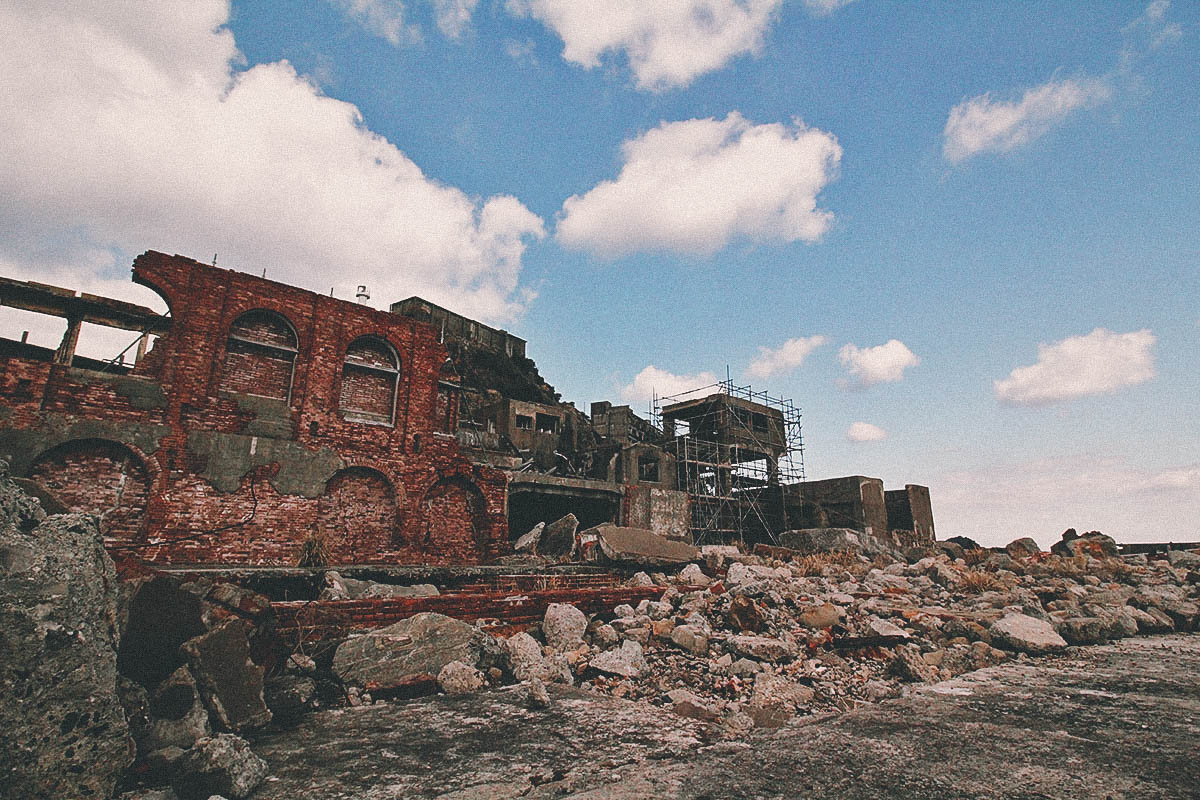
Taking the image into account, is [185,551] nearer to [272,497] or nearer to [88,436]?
[272,497]

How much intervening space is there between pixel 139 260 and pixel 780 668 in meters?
13.6

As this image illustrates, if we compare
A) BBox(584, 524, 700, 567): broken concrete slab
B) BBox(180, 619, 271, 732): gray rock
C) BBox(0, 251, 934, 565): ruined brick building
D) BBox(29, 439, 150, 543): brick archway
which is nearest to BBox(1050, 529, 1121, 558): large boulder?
BBox(584, 524, 700, 567): broken concrete slab

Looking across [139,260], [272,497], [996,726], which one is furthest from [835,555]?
[139,260]

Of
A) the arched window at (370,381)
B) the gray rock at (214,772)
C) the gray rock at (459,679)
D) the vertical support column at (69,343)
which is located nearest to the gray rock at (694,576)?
the gray rock at (459,679)

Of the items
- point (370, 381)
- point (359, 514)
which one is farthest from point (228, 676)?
point (370, 381)

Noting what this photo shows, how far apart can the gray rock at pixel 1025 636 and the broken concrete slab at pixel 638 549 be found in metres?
5.84

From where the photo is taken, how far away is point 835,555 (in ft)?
45.3

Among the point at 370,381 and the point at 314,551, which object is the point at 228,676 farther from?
the point at 370,381

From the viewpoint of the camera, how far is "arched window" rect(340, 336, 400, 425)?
14.0 metres

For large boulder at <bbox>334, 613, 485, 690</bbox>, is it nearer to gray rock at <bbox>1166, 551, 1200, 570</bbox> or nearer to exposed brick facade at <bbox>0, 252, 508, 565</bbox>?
exposed brick facade at <bbox>0, 252, 508, 565</bbox>

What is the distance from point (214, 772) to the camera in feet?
8.59

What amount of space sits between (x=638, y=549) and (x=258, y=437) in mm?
8311

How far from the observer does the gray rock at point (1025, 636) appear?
18.3 feet

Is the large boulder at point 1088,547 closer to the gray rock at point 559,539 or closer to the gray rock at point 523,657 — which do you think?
the gray rock at point 559,539
